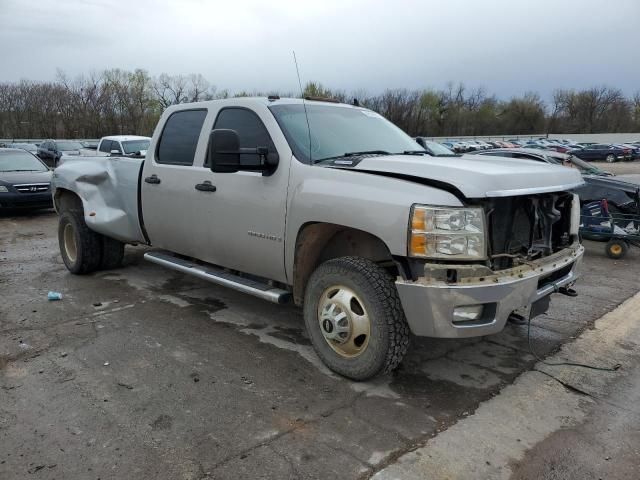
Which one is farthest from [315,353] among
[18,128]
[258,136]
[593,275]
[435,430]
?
[18,128]

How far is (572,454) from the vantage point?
2904mm

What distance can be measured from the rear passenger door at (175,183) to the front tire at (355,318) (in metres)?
1.61

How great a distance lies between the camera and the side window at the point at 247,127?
4117 mm

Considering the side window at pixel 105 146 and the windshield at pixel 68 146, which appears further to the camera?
the windshield at pixel 68 146

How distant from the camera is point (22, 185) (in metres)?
11.9

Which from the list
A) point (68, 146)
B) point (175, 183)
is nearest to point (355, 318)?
point (175, 183)

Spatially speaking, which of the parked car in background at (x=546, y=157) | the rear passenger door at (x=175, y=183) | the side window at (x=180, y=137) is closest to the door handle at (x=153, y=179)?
the rear passenger door at (x=175, y=183)

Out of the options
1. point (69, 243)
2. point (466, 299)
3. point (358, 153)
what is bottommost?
point (69, 243)

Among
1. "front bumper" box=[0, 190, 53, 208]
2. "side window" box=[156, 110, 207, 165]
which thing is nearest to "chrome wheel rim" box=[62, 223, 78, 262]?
"side window" box=[156, 110, 207, 165]

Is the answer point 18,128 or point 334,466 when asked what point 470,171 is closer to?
point 334,466

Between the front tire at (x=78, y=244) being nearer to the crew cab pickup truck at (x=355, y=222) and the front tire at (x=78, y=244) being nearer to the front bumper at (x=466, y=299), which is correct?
the crew cab pickup truck at (x=355, y=222)

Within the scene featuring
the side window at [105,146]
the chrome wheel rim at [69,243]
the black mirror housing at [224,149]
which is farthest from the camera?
the side window at [105,146]

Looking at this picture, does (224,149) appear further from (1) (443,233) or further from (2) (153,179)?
(2) (153,179)

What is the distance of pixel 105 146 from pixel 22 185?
19.6ft
